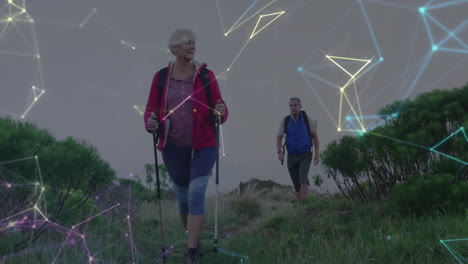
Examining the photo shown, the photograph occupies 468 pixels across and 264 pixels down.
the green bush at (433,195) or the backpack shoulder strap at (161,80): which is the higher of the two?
the backpack shoulder strap at (161,80)

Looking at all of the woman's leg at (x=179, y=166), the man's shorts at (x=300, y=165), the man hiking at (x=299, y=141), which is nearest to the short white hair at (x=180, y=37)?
the woman's leg at (x=179, y=166)

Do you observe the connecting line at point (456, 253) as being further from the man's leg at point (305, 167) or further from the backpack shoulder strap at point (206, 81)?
the man's leg at point (305, 167)

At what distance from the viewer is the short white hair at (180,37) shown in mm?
5664

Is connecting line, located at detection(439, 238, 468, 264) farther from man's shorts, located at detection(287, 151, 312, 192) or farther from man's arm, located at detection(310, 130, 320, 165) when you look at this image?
man's arm, located at detection(310, 130, 320, 165)

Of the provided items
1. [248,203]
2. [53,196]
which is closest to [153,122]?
[53,196]

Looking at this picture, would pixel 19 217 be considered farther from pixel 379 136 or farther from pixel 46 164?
pixel 379 136

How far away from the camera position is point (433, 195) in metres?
6.62

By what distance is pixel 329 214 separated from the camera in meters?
7.39

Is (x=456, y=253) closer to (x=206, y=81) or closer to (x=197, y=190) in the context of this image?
(x=197, y=190)

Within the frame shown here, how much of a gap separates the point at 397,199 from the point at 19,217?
18.5 feet

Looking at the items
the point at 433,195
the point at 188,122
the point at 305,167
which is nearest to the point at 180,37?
the point at 188,122

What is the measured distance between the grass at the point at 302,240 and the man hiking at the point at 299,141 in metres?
1.74

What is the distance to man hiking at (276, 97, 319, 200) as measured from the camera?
10.5 metres

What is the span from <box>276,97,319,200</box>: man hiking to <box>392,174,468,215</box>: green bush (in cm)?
373
